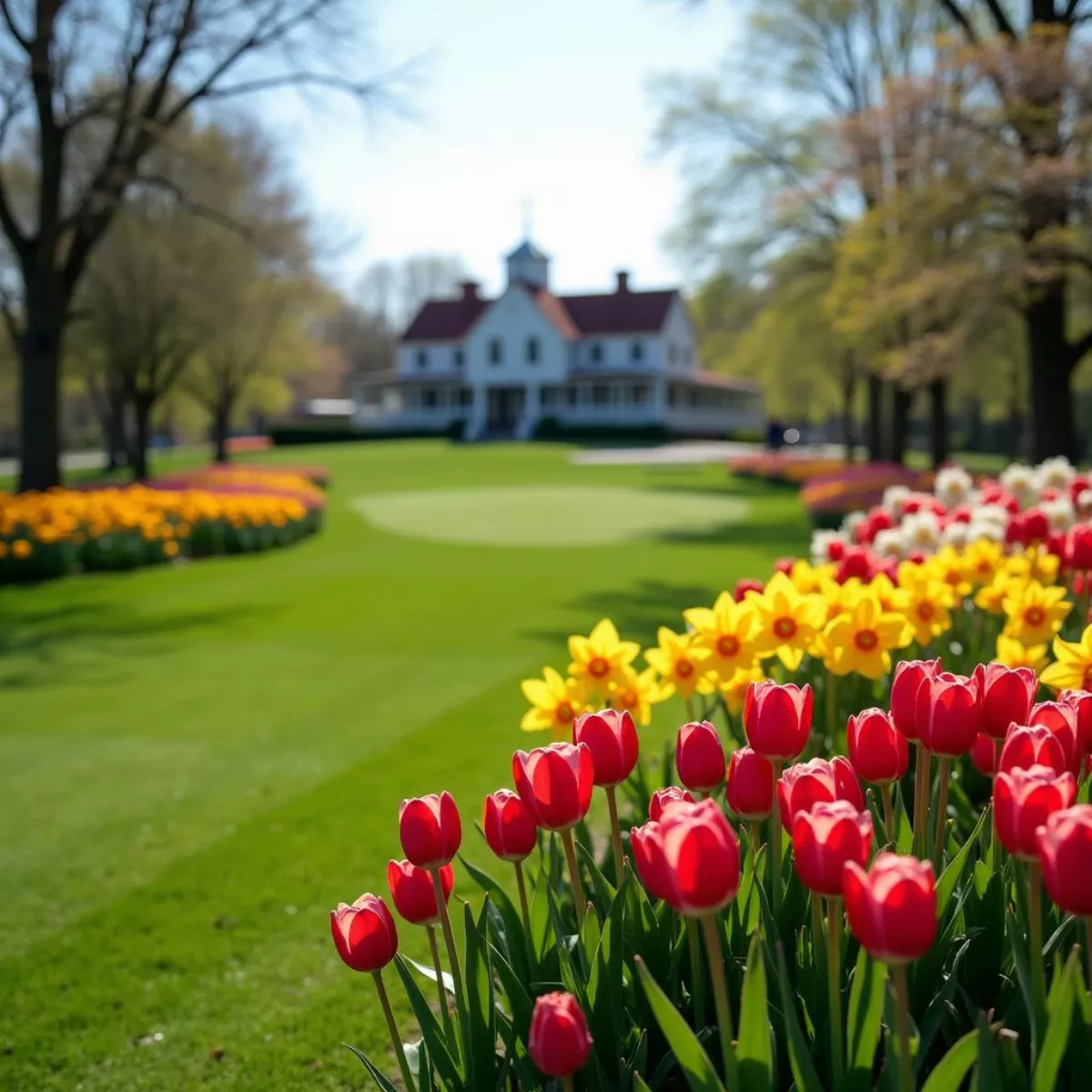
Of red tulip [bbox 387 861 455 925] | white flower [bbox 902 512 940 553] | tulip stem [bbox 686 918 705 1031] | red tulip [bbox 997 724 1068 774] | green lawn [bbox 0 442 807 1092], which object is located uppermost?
white flower [bbox 902 512 940 553]

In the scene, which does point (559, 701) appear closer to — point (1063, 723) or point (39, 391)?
point (1063, 723)

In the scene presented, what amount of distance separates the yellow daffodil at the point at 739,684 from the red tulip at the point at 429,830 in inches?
35.9

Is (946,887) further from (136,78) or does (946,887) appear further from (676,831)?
(136,78)

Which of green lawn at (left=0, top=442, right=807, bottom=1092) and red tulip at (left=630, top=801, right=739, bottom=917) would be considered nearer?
red tulip at (left=630, top=801, right=739, bottom=917)

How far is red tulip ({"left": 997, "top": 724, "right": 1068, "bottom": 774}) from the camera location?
163 cm

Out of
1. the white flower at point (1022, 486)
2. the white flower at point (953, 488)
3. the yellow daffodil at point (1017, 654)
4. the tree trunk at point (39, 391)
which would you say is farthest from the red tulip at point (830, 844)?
the tree trunk at point (39, 391)

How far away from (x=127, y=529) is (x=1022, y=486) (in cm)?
1201

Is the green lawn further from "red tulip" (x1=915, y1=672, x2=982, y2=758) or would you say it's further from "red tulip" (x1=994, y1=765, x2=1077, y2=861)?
"red tulip" (x1=994, y1=765, x2=1077, y2=861)

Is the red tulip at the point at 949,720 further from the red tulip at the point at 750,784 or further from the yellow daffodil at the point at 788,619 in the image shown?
the yellow daffodil at the point at 788,619

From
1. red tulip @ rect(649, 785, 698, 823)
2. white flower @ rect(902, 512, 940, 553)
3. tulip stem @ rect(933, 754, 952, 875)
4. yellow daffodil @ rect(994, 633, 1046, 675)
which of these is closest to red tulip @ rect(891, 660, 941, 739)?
tulip stem @ rect(933, 754, 952, 875)

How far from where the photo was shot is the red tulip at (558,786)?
174cm

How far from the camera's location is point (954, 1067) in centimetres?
136

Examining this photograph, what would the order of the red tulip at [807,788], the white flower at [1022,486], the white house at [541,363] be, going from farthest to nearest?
the white house at [541,363] → the white flower at [1022,486] → the red tulip at [807,788]

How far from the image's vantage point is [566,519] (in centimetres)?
2153
